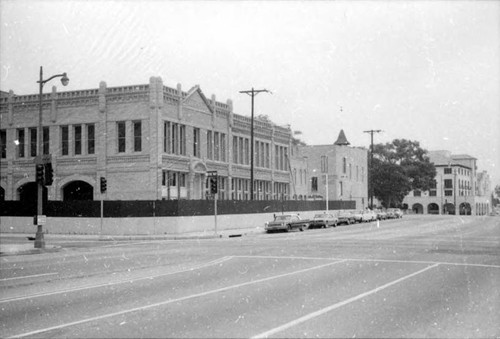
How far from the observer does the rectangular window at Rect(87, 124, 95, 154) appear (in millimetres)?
47719

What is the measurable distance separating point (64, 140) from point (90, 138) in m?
2.49

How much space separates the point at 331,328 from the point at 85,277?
8547 mm

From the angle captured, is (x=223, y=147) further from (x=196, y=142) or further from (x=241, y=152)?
(x=196, y=142)

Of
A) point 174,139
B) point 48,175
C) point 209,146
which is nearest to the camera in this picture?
point 48,175

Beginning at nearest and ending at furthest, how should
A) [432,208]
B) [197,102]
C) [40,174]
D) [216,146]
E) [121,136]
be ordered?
[40,174] → [121,136] → [197,102] → [216,146] → [432,208]

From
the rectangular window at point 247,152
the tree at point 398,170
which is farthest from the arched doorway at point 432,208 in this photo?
the rectangular window at point 247,152

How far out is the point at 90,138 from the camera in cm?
4784

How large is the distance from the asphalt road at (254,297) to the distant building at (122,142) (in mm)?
25591

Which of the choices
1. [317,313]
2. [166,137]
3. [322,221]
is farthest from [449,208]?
[317,313]

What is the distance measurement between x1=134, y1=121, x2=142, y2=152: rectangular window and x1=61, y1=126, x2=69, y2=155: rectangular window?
233 inches

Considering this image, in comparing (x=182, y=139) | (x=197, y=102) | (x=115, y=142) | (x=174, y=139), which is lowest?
(x=115, y=142)

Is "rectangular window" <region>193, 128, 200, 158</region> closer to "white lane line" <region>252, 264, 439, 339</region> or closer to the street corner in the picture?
the street corner

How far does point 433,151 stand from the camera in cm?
15275

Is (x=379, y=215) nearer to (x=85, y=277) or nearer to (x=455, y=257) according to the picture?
(x=455, y=257)
